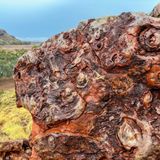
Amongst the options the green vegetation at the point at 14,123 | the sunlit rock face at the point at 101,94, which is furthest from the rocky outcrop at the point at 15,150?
the green vegetation at the point at 14,123

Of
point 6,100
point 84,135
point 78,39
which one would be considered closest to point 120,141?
point 84,135

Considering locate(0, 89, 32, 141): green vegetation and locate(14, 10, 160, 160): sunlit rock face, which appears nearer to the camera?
locate(14, 10, 160, 160): sunlit rock face

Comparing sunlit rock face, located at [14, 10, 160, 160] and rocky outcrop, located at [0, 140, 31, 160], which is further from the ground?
sunlit rock face, located at [14, 10, 160, 160]

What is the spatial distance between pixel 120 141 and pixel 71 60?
2.90 metres

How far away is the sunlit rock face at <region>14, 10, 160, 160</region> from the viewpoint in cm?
1402

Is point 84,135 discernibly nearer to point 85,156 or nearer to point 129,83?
point 85,156

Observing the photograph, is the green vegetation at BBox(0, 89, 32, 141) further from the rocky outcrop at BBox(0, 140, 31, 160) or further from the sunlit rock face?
the sunlit rock face

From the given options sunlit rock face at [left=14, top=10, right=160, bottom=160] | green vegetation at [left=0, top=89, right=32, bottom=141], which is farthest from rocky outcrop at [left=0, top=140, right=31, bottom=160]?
green vegetation at [left=0, top=89, right=32, bottom=141]

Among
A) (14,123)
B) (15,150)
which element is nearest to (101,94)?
(15,150)

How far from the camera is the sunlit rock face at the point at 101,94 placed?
46.0 ft

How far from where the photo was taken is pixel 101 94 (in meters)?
14.4

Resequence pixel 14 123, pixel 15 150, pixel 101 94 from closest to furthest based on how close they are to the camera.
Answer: pixel 101 94
pixel 15 150
pixel 14 123

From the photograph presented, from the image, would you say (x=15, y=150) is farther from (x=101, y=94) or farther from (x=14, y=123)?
(x=14, y=123)

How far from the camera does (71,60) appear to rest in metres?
15.2
